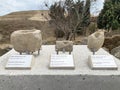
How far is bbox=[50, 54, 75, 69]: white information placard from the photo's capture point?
2.57 metres

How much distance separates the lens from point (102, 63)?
2.59 meters

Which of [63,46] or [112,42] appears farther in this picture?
[112,42]

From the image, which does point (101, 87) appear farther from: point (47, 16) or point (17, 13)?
point (17, 13)

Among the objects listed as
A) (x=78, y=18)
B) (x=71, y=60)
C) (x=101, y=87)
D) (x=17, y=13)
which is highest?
(x=71, y=60)

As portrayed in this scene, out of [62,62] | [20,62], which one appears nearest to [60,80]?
[62,62]

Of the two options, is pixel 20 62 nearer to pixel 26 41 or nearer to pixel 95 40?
pixel 26 41

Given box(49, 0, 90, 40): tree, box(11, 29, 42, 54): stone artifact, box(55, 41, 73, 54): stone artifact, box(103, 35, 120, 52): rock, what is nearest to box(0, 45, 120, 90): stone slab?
box(11, 29, 42, 54): stone artifact

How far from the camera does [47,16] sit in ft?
34.4

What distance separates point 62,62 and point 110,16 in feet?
23.3

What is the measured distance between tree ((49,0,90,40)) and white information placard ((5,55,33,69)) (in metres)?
6.50

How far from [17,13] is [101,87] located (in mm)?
13359

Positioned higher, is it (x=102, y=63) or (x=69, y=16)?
(x=102, y=63)

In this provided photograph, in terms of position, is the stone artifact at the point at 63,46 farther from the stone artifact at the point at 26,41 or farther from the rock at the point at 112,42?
the rock at the point at 112,42

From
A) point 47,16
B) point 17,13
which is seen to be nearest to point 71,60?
point 47,16
